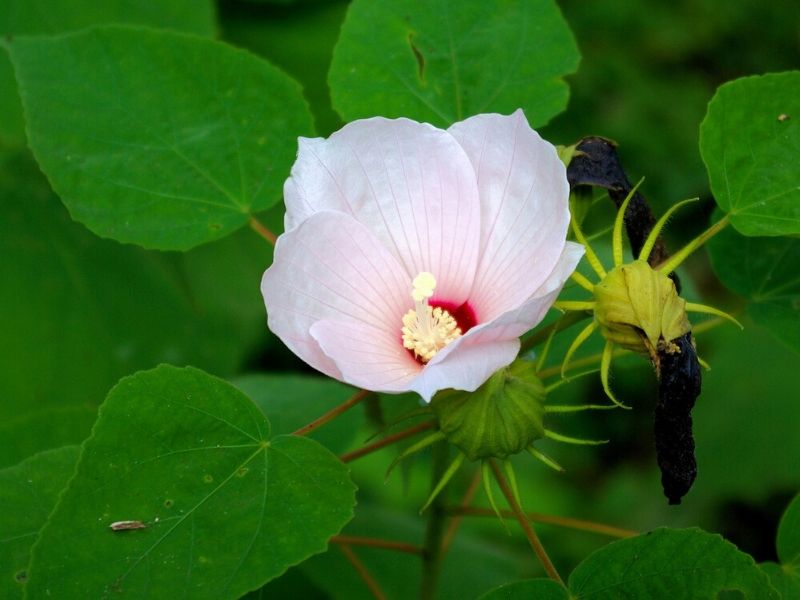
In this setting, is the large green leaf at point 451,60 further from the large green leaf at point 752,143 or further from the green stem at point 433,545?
the green stem at point 433,545

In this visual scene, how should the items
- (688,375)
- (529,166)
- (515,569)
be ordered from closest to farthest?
(688,375)
(529,166)
(515,569)

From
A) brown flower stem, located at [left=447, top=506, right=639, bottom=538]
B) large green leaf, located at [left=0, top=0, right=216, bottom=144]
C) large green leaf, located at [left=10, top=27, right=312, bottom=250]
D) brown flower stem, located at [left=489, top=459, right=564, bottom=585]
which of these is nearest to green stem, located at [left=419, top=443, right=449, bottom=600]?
brown flower stem, located at [left=447, top=506, right=639, bottom=538]

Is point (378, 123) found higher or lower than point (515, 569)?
higher

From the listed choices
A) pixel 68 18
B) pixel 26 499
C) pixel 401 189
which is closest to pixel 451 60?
pixel 401 189

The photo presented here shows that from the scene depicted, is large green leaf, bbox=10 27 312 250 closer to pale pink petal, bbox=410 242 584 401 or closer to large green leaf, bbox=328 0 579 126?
large green leaf, bbox=328 0 579 126

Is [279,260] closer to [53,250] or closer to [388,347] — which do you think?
[388,347]

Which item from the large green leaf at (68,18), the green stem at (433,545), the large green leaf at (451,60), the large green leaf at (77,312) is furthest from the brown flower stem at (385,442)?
the large green leaf at (68,18)

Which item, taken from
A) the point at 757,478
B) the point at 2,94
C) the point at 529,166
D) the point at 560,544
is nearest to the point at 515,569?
the point at 560,544

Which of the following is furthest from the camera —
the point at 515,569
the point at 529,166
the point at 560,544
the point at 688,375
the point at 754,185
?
the point at 560,544

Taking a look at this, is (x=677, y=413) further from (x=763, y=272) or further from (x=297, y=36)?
(x=297, y=36)
